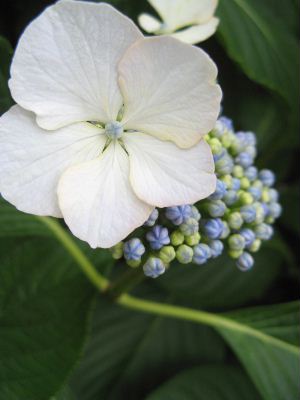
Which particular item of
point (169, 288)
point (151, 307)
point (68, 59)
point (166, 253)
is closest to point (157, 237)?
point (166, 253)

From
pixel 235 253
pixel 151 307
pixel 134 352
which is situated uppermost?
pixel 235 253

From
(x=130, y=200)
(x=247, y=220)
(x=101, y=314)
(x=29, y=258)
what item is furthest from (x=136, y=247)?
(x=101, y=314)

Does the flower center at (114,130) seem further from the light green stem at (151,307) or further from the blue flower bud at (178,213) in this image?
the light green stem at (151,307)

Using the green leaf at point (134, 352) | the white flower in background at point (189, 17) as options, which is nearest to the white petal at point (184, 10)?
the white flower in background at point (189, 17)

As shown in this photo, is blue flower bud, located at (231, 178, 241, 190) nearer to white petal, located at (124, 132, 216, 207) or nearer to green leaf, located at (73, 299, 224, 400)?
white petal, located at (124, 132, 216, 207)

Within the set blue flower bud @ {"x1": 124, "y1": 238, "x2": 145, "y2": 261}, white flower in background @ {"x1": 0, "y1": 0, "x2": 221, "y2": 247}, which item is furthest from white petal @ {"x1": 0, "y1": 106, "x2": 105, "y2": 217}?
blue flower bud @ {"x1": 124, "y1": 238, "x2": 145, "y2": 261}

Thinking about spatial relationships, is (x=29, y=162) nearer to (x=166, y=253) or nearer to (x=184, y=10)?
(x=166, y=253)

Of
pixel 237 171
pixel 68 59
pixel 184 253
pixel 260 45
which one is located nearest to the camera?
pixel 68 59
